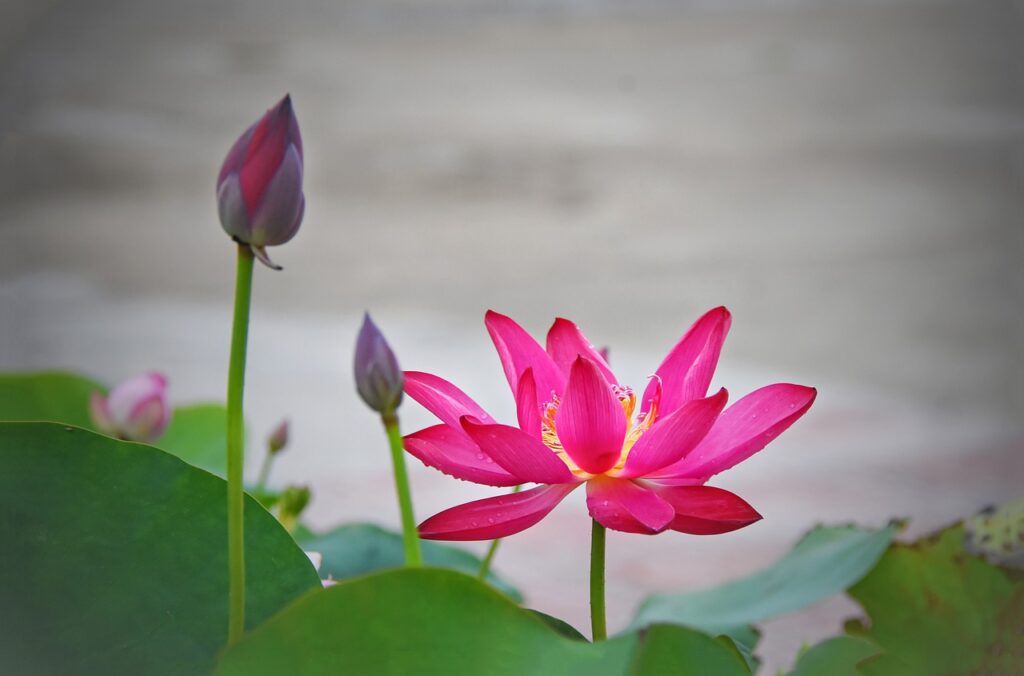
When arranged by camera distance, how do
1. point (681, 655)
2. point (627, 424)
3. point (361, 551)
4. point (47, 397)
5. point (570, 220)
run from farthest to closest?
1. point (570, 220)
2. point (47, 397)
3. point (361, 551)
4. point (627, 424)
5. point (681, 655)

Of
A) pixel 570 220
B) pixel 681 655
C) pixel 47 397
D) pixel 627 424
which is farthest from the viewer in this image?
pixel 570 220

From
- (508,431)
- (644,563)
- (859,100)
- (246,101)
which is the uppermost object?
(859,100)

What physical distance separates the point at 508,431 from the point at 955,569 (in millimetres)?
132

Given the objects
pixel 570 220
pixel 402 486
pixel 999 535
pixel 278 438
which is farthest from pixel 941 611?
pixel 570 220

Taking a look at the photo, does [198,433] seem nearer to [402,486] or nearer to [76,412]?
[76,412]

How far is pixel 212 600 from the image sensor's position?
25 centimetres

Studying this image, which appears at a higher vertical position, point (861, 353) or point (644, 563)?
point (861, 353)

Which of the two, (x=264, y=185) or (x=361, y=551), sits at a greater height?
(x=264, y=185)

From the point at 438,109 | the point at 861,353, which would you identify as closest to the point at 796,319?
the point at 861,353

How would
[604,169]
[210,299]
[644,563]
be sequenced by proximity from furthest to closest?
[604,169] → [210,299] → [644,563]

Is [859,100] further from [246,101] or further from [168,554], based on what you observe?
[168,554]

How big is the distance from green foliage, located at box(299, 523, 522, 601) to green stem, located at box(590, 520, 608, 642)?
185 mm

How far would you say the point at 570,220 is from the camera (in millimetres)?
2980

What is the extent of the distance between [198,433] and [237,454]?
0.46 m
